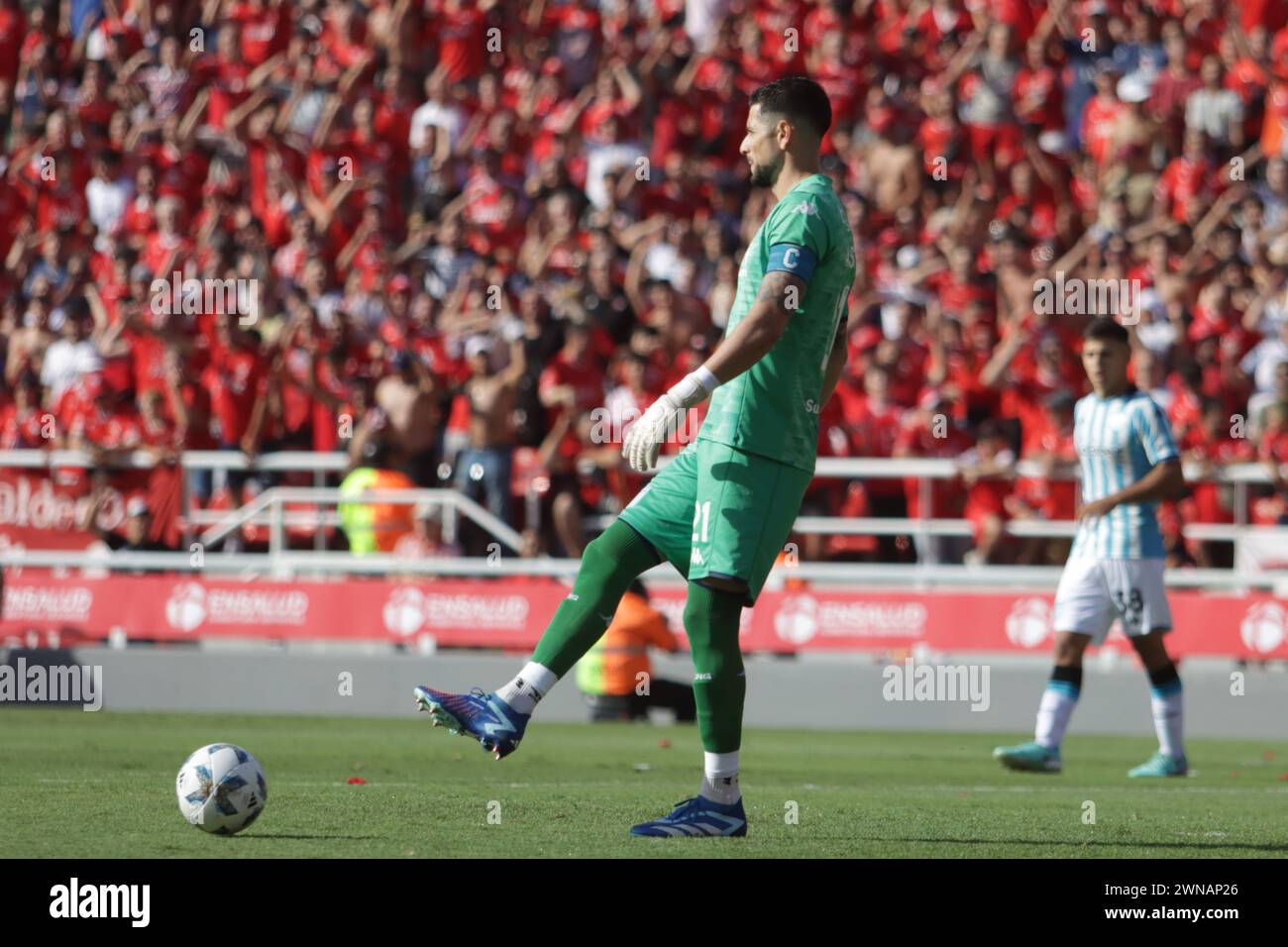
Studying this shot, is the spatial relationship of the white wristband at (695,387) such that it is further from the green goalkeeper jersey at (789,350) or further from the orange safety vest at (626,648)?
the orange safety vest at (626,648)

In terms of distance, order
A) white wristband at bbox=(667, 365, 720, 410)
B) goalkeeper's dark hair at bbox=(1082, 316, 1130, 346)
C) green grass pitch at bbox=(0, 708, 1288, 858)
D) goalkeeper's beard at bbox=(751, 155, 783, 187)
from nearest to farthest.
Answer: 1. white wristband at bbox=(667, 365, 720, 410)
2. green grass pitch at bbox=(0, 708, 1288, 858)
3. goalkeeper's beard at bbox=(751, 155, 783, 187)
4. goalkeeper's dark hair at bbox=(1082, 316, 1130, 346)

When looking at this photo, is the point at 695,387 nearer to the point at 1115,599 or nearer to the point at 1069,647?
the point at 1069,647

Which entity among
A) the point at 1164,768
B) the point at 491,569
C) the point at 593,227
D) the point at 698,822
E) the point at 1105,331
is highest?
the point at 593,227

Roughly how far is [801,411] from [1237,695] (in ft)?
29.2

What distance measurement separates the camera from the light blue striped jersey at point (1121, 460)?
453 inches

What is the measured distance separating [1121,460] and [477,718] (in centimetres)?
536

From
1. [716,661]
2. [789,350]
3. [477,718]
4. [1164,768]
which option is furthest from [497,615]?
[789,350]

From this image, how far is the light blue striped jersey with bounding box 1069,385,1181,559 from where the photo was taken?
453 inches

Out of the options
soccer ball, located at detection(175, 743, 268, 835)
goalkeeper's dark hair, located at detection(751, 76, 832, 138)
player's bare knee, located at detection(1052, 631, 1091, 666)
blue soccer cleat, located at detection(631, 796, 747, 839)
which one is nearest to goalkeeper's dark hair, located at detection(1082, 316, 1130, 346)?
player's bare knee, located at detection(1052, 631, 1091, 666)

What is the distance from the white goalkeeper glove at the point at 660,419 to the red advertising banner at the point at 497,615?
9.14 m

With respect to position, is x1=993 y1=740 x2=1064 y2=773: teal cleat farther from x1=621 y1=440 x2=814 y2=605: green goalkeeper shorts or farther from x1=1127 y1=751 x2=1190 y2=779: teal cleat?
x1=621 y1=440 x2=814 y2=605: green goalkeeper shorts

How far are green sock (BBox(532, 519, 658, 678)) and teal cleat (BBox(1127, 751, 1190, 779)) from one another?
16.4ft

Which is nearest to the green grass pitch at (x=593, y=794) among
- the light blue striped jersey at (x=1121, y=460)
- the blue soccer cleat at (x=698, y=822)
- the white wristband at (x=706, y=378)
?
the blue soccer cleat at (x=698, y=822)

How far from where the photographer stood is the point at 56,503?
58.0 ft
